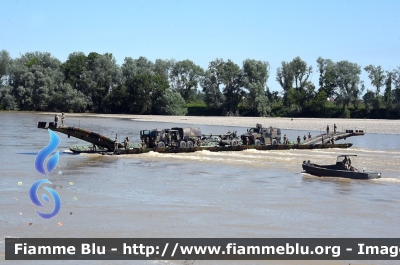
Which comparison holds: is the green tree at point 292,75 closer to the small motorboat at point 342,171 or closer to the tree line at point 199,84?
the tree line at point 199,84

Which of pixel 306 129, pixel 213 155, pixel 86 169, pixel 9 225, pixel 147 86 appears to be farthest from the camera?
pixel 147 86

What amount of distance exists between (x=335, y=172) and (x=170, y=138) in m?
17.2

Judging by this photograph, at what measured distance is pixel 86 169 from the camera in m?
31.6

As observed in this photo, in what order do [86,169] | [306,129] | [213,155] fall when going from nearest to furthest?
1. [86,169]
2. [213,155]
3. [306,129]

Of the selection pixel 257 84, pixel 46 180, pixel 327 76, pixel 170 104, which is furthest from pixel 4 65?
pixel 46 180

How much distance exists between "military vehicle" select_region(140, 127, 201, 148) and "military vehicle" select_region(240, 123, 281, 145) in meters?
4.86

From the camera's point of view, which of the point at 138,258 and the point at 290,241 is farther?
the point at 290,241

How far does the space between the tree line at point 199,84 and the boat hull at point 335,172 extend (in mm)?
85361

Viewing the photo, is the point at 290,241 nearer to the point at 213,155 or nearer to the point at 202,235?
the point at 202,235

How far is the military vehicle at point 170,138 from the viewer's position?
42.3m

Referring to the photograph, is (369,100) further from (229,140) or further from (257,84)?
(229,140)

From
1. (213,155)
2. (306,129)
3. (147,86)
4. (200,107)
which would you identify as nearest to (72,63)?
(147,86)

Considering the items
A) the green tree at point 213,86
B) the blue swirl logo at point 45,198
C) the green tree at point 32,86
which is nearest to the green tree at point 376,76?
the green tree at point 213,86

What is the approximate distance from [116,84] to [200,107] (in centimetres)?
2049
